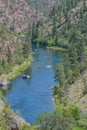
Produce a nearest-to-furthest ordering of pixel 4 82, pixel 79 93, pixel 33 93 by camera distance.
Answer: pixel 79 93, pixel 33 93, pixel 4 82

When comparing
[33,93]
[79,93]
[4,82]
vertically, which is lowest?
[4,82]

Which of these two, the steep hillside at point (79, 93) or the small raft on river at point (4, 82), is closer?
the steep hillside at point (79, 93)

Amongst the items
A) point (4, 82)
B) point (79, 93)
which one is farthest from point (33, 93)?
point (4, 82)

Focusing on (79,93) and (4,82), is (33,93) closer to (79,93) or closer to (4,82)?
(79,93)

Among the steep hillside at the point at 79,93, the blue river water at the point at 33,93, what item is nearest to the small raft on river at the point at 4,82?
the blue river water at the point at 33,93

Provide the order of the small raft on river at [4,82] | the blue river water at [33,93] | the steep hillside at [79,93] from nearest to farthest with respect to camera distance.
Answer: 1. the steep hillside at [79,93]
2. the blue river water at [33,93]
3. the small raft on river at [4,82]

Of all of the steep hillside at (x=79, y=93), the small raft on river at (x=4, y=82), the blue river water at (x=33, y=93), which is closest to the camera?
the steep hillside at (x=79, y=93)

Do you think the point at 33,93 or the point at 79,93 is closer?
the point at 79,93

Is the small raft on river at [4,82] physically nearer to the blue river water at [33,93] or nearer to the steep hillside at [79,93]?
the blue river water at [33,93]
